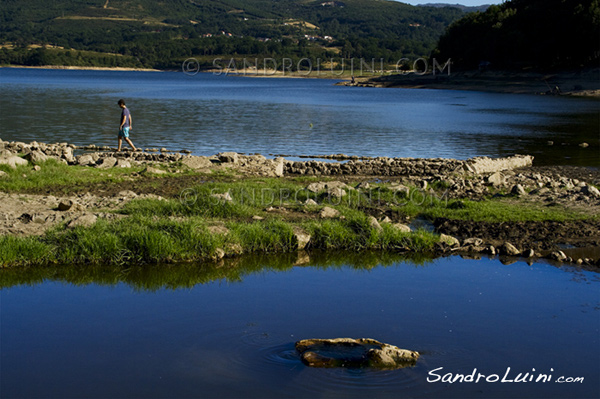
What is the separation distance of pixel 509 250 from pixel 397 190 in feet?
13.0

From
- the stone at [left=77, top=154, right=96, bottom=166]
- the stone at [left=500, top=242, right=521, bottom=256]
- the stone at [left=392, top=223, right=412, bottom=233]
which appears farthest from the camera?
the stone at [left=77, top=154, right=96, bottom=166]

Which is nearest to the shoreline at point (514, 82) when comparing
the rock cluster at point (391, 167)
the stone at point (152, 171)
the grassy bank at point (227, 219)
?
the rock cluster at point (391, 167)

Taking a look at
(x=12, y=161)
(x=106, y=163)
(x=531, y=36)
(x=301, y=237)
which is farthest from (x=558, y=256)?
(x=531, y=36)

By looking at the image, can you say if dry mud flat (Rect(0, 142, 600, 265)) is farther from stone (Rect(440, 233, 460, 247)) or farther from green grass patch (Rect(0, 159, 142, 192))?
green grass patch (Rect(0, 159, 142, 192))

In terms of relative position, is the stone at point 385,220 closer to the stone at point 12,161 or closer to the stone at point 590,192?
the stone at point 590,192

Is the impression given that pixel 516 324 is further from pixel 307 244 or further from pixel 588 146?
pixel 588 146

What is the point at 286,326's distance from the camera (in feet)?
26.8

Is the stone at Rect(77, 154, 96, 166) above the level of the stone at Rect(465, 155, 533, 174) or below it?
above

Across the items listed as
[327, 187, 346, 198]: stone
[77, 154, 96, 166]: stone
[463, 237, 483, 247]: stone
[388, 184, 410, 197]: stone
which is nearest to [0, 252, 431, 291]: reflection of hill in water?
[463, 237, 483, 247]: stone

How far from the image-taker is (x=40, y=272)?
10.1 metres

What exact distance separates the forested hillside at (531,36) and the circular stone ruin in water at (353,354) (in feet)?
→ 289

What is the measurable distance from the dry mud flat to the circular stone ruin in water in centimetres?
483

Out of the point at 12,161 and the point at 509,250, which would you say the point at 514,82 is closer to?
the point at 12,161

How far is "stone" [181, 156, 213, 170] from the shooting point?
18.2m
